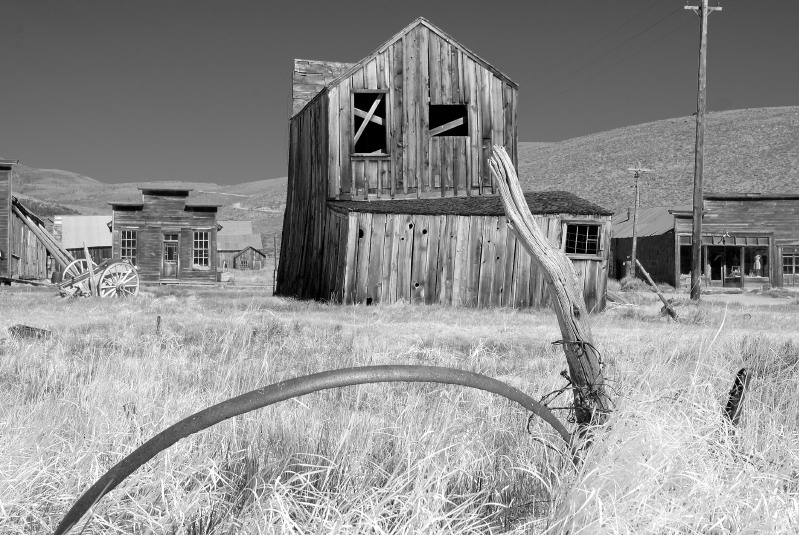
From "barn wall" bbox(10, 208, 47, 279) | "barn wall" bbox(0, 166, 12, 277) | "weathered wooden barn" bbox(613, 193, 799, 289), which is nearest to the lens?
"barn wall" bbox(0, 166, 12, 277)

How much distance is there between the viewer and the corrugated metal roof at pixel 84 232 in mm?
55062

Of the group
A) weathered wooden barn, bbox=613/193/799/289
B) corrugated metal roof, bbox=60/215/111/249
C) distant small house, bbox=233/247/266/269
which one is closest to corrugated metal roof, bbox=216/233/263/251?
distant small house, bbox=233/247/266/269

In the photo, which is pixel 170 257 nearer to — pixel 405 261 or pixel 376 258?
pixel 376 258

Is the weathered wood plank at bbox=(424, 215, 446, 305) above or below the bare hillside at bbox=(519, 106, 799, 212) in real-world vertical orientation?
below

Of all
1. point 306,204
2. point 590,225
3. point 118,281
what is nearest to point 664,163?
point 306,204

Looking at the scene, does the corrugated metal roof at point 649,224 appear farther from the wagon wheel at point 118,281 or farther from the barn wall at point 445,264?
the wagon wheel at point 118,281

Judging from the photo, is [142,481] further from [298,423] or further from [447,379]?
[447,379]

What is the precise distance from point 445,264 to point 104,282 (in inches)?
369

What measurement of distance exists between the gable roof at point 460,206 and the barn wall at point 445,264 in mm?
210

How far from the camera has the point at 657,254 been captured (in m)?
40.6

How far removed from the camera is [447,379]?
290cm

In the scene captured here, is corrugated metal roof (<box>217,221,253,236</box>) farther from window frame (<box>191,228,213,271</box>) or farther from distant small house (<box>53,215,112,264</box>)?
window frame (<box>191,228,213,271</box>)

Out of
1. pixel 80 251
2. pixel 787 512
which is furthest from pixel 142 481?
pixel 80 251

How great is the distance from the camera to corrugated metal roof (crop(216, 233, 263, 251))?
211ft
